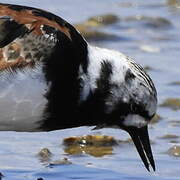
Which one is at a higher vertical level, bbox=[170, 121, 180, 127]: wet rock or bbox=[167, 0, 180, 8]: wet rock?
bbox=[167, 0, 180, 8]: wet rock

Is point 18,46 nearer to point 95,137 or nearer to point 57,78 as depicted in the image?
point 57,78

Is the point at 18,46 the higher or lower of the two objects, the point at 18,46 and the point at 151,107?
the higher

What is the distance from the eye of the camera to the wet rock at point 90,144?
595cm

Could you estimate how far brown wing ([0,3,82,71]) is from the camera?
514cm

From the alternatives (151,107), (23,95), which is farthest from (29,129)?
(151,107)

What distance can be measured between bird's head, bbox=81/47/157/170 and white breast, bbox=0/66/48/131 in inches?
9.6

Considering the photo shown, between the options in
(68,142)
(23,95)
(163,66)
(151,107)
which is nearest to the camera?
(23,95)

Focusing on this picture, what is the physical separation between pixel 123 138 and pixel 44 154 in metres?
0.55

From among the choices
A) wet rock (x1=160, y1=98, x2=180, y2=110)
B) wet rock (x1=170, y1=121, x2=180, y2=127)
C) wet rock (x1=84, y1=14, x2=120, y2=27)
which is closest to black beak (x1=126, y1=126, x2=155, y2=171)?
wet rock (x1=170, y1=121, x2=180, y2=127)

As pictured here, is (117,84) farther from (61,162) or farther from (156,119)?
(156,119)

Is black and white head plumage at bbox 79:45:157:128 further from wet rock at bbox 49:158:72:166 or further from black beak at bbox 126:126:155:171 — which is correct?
wet rock at bbox 49:158:72:166

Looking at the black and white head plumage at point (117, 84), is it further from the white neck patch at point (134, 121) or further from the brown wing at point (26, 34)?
the brown wing at point (26, 34)

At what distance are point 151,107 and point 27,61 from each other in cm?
72

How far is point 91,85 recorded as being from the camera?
210 inches
